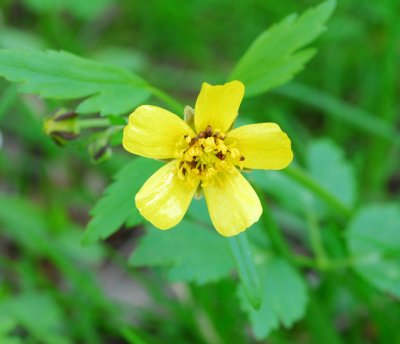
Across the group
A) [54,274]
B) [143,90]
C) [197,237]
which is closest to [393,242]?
[197,237]

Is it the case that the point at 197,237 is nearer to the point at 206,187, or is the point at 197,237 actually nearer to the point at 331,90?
the point at 206,187

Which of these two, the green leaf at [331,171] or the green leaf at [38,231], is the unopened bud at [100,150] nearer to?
the green leaf at [331,171]

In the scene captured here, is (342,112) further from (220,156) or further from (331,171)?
(220,156)

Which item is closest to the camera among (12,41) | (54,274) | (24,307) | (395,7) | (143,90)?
(143,90)

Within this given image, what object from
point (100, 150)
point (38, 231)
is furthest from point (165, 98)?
point (38, 231)

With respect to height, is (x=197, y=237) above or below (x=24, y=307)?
above
